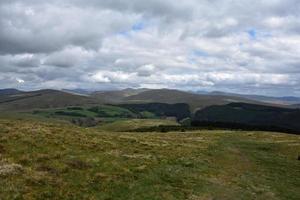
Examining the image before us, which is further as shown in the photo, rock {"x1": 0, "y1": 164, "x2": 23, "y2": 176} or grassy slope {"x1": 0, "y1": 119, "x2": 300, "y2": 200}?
rock {"x1": 0, "y1": 164, "x2": 23, "y2": 176}

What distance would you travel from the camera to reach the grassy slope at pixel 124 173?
24250mm

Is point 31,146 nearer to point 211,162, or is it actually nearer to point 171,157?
point 171,157

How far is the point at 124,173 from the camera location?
29.8 meters

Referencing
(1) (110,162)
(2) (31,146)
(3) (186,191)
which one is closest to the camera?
(3) (186,191)

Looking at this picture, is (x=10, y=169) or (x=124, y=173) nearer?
(x=10, y=169)

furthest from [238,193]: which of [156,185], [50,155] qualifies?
[50,155]

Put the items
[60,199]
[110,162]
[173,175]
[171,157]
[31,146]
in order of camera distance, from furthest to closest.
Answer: [171,157] → [31,146] → [110,162] → [173,175] → [60,199]

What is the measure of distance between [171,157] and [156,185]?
13.6 metres

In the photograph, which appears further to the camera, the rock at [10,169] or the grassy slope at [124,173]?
the rock at [10,169]

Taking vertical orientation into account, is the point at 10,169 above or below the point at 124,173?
above

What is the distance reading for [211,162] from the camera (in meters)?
41.5

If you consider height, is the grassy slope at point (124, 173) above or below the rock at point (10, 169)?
below

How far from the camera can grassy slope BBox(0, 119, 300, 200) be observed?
2425 cm

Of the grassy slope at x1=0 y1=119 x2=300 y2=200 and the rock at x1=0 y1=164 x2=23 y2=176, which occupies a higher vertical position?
the rock at x1=0 y1=164 x2=23 y2=176
